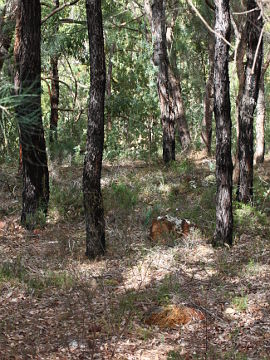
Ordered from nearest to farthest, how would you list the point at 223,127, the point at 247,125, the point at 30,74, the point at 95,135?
1. the point at 95,135
2. the point at 223,127
3. the point at 30,74
4. the point at 247,125

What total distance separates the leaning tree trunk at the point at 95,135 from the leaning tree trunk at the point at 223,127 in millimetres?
1901

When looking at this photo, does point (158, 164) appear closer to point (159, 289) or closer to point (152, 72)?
point (152, 72)

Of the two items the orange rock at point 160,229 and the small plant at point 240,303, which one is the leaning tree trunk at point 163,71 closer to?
the orange rock at point 160,229

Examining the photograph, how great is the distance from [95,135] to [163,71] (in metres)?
6.56

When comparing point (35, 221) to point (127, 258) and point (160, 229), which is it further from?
point (160, 229)

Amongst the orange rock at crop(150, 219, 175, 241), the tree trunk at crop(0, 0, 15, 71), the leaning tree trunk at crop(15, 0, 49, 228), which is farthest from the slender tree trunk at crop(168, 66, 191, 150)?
the orange rock at crop(150, 219, 175, 241)

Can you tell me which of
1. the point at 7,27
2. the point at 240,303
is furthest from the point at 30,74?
the point at 240,303

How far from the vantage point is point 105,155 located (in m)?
14.9

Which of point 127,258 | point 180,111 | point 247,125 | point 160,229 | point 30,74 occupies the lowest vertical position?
point 127,258

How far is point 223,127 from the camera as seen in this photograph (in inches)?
330

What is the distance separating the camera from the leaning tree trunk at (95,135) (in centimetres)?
783

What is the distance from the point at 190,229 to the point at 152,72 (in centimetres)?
796

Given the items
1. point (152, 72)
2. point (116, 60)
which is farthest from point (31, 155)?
point (116, 60)

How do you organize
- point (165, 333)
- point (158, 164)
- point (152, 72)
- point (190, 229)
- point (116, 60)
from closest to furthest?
point (165, 333), point (190, 229), point (158, 164), point (152, 72), point (116, 60)
